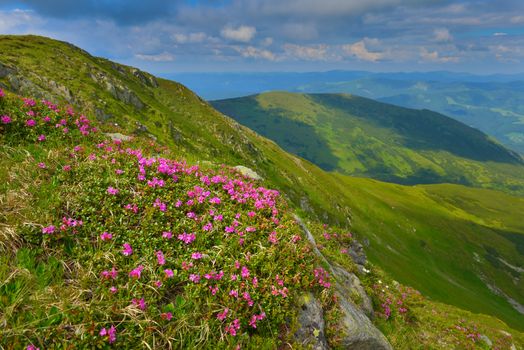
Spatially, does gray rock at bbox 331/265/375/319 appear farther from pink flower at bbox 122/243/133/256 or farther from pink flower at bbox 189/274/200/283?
pink flower at bbox 122/243/133/256

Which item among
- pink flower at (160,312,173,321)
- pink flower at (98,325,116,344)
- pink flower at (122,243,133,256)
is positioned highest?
pink flower at (122,243,133,256)

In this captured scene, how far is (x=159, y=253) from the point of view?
23.0 ft

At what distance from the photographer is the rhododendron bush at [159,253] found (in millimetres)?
5664

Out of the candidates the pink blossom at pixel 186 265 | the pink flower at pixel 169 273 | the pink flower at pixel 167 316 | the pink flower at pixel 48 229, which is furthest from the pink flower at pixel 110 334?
the pink flower at pixel 48 229

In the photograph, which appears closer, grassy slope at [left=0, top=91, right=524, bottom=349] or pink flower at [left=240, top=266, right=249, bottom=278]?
grassy slope at [left=0, top=91, right=524, bottom=349]

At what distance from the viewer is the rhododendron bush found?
18.6ft

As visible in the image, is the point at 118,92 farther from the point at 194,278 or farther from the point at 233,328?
the point at 233,328

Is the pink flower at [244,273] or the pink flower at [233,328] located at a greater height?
the pink flower at [244,273]

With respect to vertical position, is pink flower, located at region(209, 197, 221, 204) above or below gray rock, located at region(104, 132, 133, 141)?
below

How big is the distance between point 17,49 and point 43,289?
197 feet

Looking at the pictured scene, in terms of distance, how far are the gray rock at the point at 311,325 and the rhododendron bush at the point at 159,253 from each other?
38 cm

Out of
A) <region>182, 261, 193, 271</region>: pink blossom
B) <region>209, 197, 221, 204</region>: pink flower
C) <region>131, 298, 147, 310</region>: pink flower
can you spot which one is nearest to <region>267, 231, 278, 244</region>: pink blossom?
<region>209, 197, 221, 204</region>: pink flower

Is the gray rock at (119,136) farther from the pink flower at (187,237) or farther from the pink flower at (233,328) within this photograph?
the pink flower at (233,328)

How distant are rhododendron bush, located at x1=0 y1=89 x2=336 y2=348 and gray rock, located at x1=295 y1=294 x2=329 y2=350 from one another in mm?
385
